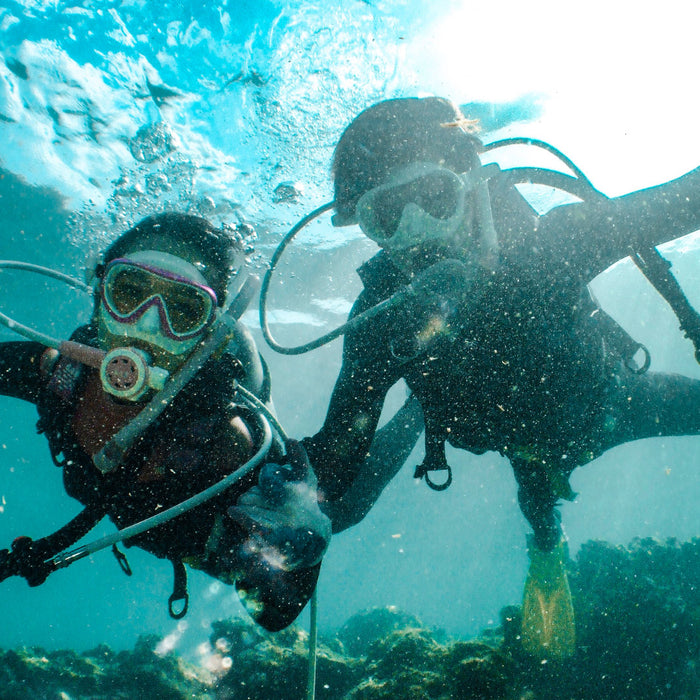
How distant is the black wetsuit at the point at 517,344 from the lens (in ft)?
9.81

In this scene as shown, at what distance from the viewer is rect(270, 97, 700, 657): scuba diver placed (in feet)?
9.81

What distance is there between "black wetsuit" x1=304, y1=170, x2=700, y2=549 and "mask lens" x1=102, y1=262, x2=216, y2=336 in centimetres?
117

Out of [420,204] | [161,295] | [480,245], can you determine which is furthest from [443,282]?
[161,295]

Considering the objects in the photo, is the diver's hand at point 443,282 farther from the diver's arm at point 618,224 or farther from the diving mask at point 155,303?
the diving mask at point 155,303

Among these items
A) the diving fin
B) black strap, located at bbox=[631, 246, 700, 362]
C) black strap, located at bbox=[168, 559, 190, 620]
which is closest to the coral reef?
the diving fin

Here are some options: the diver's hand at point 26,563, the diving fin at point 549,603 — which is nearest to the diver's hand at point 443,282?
the diver's hand at point 26,563

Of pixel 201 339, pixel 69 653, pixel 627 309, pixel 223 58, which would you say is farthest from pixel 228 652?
pixel 627 309

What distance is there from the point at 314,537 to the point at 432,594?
9301 centimetres

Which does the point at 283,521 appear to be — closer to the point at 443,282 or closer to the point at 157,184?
the point at 443,282

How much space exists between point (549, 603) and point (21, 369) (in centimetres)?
612

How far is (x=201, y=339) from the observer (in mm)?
2584

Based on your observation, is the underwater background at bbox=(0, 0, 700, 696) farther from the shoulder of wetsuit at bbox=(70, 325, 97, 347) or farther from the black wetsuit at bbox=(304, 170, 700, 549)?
the shoulder of wetsuit at bbox=(70, 325, 97, 347)

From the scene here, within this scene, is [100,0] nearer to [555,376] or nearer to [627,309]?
[555,376]

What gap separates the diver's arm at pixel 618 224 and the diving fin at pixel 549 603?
12.3ft
